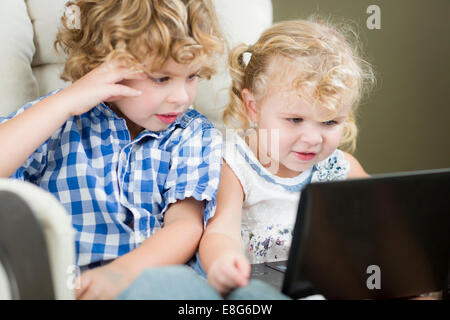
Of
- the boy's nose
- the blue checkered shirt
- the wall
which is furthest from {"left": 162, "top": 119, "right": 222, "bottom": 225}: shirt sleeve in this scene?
the wall

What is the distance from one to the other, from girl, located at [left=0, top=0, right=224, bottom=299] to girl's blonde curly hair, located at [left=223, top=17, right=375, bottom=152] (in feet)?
0.35

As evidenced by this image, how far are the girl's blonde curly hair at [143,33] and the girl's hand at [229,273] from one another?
35 centimetres

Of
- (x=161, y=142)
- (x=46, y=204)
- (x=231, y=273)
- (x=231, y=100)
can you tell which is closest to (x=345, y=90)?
(x=231, y=100)

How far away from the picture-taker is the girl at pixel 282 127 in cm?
96

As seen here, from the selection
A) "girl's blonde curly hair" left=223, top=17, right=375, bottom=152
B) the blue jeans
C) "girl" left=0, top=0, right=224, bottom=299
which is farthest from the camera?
"girl's blonde curly hair" left=223, top=17, right=375, bottom=152

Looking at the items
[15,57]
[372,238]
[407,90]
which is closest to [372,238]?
[372,238]

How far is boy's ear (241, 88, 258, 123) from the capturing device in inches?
41.6

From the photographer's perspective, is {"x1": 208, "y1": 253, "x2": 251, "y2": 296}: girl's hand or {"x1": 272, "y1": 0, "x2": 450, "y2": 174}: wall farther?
{"x1": 272, "y1": 0, "x2": 450, "y2": 174}: wall

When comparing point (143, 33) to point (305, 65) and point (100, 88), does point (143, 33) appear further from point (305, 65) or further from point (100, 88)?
point (305, 65)

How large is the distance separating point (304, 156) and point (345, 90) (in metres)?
0.15

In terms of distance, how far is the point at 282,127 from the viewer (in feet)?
3.23

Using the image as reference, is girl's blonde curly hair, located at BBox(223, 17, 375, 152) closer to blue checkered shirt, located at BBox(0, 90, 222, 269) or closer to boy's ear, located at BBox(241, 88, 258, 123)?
boy's ear, located at BBox(241, 88, 258, 123)

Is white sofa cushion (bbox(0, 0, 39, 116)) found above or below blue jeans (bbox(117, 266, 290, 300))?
above
